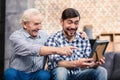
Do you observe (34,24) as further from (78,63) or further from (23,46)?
(78,63)

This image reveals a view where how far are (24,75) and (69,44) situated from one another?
507 millimetres

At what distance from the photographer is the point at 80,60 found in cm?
376

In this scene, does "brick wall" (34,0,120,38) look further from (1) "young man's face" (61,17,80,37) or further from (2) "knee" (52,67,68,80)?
(2) "knee" (52,67,68,80)

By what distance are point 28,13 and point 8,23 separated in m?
1.89

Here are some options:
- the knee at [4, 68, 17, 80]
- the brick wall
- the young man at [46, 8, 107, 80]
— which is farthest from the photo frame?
the brick wall

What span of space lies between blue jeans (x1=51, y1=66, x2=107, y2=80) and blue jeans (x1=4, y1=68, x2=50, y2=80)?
0.08 meters

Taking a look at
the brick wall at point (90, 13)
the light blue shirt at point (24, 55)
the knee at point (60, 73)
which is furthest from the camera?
the brick wall at point (90, 13)

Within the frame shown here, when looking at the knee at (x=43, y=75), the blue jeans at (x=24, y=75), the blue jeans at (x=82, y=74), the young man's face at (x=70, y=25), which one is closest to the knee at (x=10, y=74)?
the blue jeans at (x=24, y=75)

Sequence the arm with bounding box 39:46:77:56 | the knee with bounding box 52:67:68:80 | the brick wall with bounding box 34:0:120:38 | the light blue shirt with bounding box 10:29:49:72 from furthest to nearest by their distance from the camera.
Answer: the brick wall with bounding box 34:0:120:38, the light blue shirt with bounding box 10:29:49:72, the knee with bounding box 52:67:68:80, the arm with bounding box 39:46:77:56

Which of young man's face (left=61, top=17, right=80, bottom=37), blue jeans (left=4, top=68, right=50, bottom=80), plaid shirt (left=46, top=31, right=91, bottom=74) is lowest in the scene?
blue jeans (left=4, top=68, right=50, bottom=80)

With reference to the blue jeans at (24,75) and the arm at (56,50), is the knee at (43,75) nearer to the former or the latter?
the blue jeans at (24,75)

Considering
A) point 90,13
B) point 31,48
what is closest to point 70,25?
point 31,48

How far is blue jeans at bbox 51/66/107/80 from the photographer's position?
12.2ft

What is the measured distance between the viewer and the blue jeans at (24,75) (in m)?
3.74
